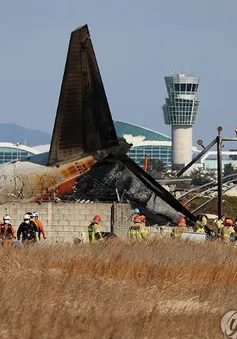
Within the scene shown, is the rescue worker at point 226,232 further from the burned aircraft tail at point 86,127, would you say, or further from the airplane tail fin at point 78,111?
the airplane tail fin at point 78,111

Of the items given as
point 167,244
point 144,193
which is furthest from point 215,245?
point 144,193

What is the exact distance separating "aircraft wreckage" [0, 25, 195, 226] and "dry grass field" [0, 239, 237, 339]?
1404 centimetres

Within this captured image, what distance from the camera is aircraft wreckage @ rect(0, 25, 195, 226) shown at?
43.4 metres

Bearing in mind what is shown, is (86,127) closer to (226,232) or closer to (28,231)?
(226,232)

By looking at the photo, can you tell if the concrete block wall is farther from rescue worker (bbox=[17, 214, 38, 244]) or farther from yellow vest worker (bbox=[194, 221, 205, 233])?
rescue worker (bbox=[17, 214, 38, 244])

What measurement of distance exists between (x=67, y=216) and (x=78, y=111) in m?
5.70

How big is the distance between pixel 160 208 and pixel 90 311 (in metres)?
26.7

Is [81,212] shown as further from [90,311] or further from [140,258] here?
[90,311]

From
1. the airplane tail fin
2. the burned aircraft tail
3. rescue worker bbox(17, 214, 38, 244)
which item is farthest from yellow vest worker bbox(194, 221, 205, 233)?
rescue worker bbox(17, 214, 38, 244)

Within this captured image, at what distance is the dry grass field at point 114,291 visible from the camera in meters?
A: 16.4

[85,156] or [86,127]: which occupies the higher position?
[86,127]

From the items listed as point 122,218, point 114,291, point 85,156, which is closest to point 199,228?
point 122,218

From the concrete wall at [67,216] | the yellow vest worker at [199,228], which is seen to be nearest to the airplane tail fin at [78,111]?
the concrete wall at [67,216]

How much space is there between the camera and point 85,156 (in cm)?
4388
